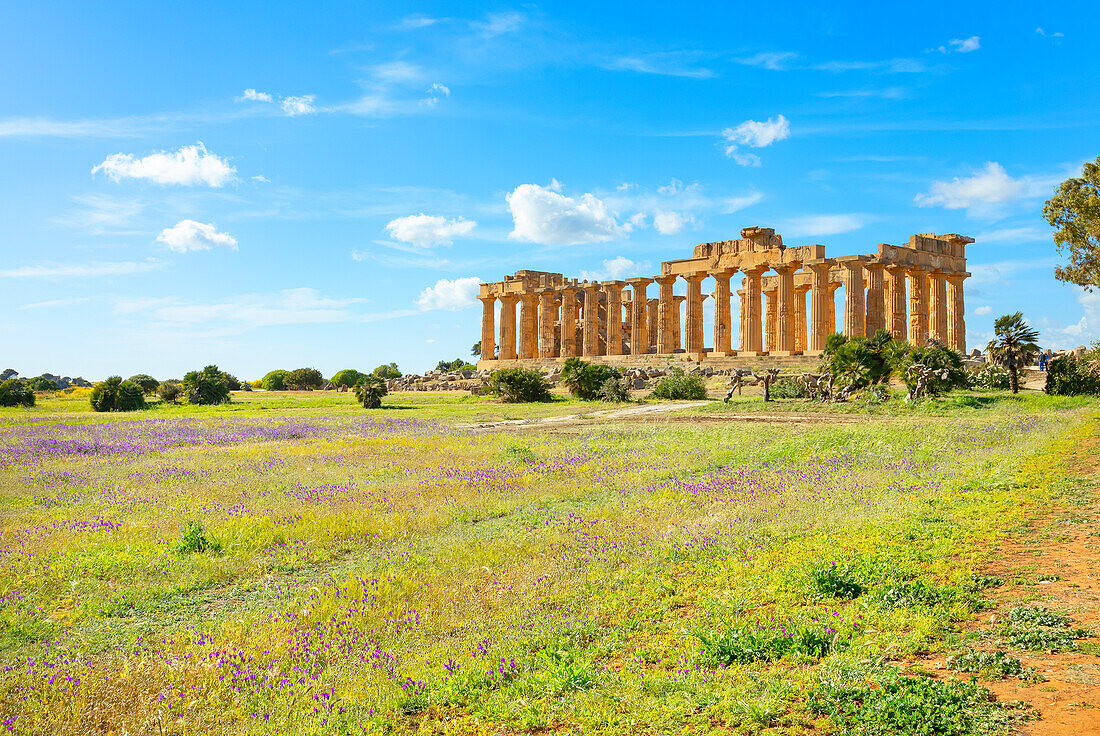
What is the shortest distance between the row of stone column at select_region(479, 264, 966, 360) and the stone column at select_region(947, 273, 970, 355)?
0.08 meters

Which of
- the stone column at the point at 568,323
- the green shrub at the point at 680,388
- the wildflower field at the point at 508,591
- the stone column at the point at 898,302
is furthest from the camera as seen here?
the stone column at the point at 568,323

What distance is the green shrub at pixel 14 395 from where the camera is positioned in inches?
1612

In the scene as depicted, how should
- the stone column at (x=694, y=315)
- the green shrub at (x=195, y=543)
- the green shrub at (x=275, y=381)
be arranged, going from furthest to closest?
the green shrub at (x=275, y=381) < the stone column at (x=694, y=315) < the green shrub at (x=195, y=543)

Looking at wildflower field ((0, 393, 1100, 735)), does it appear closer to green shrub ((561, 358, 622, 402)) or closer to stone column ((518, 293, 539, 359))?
green shrub ((561, 358, 622, 402))

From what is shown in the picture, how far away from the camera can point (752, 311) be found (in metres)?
51.7

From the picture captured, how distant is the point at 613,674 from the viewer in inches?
200

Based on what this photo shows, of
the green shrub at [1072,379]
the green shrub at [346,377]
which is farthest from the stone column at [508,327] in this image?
the green shrub at [1072,379]

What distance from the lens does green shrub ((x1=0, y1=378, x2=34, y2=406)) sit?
4094 centimetres

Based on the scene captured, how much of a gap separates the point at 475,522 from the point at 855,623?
6.33 meters

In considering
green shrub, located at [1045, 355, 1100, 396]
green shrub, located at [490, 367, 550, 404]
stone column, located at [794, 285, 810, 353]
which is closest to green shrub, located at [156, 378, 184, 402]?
green shrub, located at [490, 367, 550, 404]

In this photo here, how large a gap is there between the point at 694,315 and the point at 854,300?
12579 millimetres

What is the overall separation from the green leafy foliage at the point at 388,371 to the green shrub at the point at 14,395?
129 feet

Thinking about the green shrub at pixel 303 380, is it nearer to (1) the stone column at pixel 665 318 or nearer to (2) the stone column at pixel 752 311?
(1) the stone column at pixel 665 318

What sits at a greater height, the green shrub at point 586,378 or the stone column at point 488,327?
the stone column at point 488,327
